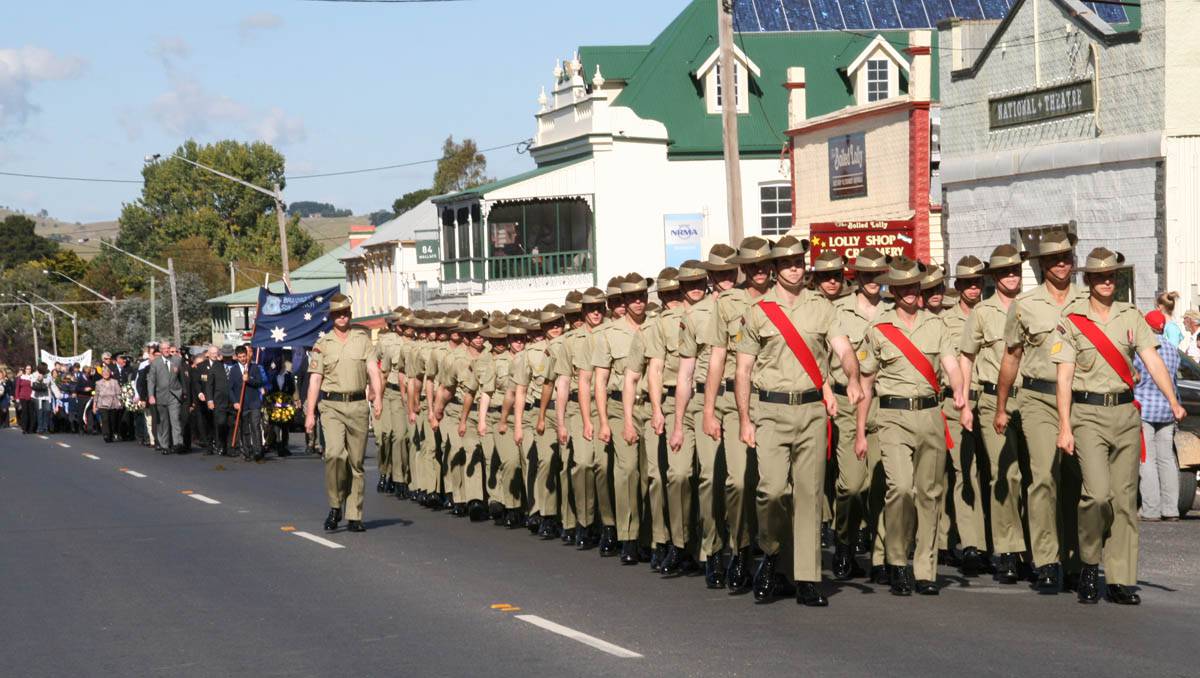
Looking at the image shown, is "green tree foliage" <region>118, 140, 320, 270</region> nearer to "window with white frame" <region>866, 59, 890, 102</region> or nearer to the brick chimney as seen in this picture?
"window with white frame" <region>866, 59, 890, 102</region>

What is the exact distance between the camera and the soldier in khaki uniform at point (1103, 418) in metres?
11.1

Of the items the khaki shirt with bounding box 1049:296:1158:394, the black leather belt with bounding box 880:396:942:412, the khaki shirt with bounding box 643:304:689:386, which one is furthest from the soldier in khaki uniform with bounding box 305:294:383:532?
the khaki shirt with bounding box 1049:296:1158:394

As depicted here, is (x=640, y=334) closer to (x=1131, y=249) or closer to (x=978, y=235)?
(x=1131, y=249)

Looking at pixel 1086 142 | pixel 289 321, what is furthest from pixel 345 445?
pixel 289 321

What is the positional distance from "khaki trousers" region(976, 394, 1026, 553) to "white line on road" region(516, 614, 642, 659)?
3.34 metres

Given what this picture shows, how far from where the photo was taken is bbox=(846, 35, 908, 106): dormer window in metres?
49.4

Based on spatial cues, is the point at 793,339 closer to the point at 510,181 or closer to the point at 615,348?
the point at 615,348

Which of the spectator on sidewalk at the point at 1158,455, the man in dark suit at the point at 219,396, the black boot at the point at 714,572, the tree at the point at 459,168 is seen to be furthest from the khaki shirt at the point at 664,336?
the tree at the point at 459,168

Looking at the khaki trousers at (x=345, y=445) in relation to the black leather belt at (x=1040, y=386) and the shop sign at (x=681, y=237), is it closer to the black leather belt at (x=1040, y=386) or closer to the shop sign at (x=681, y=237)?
the black leather belt at (x=1040, y=386)

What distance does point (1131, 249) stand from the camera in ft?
84.4

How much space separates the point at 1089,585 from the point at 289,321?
83.9 ft

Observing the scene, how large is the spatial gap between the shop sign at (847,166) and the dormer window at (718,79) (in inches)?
536

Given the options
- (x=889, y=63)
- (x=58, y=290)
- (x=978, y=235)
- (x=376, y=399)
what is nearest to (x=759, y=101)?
(x=889, y=63)

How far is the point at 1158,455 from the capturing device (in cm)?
1636
